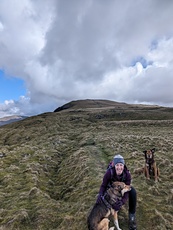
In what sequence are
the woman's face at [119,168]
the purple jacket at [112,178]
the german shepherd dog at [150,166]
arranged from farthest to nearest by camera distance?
1. the german shepherd dog at [150,166]
2. the purple jacket at [112,178]
3. the woman's face at [119,168]

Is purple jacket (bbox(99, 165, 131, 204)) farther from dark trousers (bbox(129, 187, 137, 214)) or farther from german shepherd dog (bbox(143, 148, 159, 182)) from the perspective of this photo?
german shepherd dog (bbox(143, 148, 159, 182))

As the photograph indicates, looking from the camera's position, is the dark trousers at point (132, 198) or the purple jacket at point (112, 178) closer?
the purple jacket at point (112, 178)

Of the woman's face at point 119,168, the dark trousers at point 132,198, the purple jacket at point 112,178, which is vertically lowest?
the dark trousers at point 132,198

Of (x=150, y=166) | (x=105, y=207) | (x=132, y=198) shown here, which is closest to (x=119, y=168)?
(x=105, y=207)

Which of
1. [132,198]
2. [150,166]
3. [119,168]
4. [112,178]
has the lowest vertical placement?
[132,198]

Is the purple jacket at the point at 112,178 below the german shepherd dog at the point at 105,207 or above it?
above

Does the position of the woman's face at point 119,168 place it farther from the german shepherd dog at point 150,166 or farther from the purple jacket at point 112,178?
the german shepherd dog at point 150,166

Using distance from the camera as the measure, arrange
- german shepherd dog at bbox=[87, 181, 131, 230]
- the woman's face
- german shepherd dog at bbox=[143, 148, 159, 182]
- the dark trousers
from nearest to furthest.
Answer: german shepherd dog at bbox=[87, 181, 131, 230] → the woman's face → the dark trousers → german shepherd dog at bbox=[143, 148, 159, 182]

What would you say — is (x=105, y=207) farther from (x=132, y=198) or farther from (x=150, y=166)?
(x=150, y=166)

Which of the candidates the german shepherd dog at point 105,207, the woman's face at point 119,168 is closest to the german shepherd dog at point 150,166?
the woman's face at point 119,168

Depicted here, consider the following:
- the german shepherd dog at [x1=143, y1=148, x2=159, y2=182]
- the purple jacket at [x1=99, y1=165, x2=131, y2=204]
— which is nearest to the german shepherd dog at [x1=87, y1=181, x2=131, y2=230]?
the purple jacket at [x1=99, y1=165, x2=131, y2=204]

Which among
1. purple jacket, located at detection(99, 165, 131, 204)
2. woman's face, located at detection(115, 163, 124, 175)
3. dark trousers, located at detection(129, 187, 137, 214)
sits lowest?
dark trousers, located at detection(129, 187, 137, 214)

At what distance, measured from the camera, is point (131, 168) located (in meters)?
18.7

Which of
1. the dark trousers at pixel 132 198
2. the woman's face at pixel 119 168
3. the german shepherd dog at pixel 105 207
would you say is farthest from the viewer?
the dark trousers at pixel 132 198
